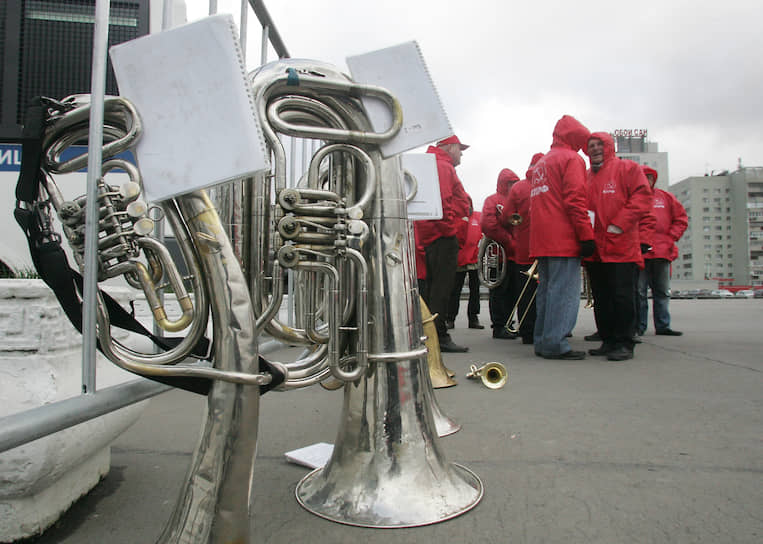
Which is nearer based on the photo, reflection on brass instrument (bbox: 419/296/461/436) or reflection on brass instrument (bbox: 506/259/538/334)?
reflection on brass instrument (bbox: 419/296/461/436)

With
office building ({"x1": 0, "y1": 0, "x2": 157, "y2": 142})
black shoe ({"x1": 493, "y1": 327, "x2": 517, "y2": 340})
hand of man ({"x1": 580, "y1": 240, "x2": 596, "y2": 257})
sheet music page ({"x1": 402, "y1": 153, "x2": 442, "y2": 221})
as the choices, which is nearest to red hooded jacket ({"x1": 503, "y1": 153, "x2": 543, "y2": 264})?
black shoe ({"x1": 493, "y1": 327, "x2": 517, "y2": 340})

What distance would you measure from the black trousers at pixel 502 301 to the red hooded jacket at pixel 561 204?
1.67 metres

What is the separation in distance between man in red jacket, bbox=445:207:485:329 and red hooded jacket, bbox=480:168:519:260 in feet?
0.72

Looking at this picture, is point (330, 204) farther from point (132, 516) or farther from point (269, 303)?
point (132, 516)

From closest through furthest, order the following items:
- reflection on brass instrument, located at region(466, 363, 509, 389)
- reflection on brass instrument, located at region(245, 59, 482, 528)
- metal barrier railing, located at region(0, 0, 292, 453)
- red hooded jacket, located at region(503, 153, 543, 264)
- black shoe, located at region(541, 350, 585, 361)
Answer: metal barrier railing, located at region(0, 0, 292, 453), reflection on brass instrument, located at region(245, 59, 482, 528), reflection on brass instrument, located at region(466, 363, 509, 389), black shoe, located at region(541, 350, 585, 361), red hooded jacket, located at region(503, 153, 543, 264)

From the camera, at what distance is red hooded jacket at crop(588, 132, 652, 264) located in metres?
3.87

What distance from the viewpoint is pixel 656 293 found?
560 centimetres

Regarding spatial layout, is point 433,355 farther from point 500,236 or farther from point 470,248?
point 470,248

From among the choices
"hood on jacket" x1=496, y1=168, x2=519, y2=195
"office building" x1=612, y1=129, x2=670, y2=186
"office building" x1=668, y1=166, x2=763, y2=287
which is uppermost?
"office building" x1=612, y1=129, x2=670, y2=186

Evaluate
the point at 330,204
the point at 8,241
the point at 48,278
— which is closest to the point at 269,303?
the point at 330,204

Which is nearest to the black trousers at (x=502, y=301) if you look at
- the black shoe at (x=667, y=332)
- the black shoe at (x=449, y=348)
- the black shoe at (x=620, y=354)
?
the black shoe at (x=449, y=348)

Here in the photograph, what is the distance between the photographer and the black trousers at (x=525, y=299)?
16.4ft

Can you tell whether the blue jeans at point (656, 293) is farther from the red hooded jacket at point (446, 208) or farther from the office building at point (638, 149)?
the office building at point (638, 149)

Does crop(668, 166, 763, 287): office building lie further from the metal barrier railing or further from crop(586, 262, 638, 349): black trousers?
the metal barrier railing
